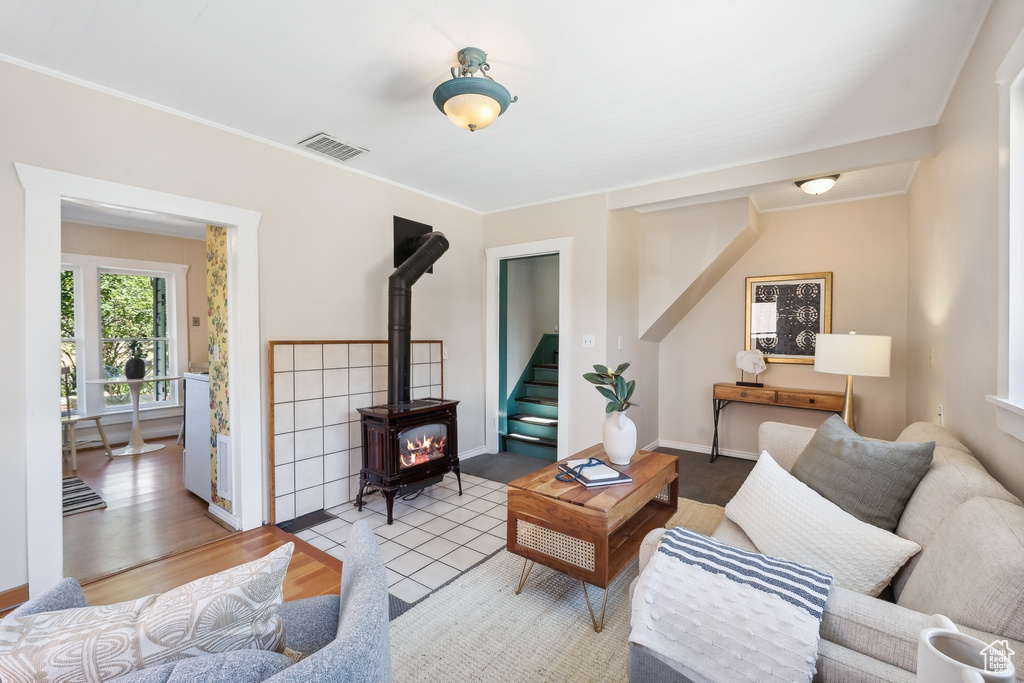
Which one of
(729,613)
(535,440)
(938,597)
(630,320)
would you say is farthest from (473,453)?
(938,597)

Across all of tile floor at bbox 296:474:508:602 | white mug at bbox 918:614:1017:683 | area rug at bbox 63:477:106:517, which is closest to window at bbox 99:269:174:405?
area rug at bbox 63:477:106:517

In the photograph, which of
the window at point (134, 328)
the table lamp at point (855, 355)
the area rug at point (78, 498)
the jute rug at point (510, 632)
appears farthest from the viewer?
the window at point (134, 328)

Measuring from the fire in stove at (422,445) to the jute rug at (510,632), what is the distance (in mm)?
953

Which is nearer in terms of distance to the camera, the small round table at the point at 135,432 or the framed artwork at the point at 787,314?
the framed artwork at the point at 787,314

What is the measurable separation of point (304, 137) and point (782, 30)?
2582mm

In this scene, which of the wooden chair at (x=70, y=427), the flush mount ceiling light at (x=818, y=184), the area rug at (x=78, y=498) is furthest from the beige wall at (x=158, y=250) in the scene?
the flush mount ceiling light at (x=818, y=184)

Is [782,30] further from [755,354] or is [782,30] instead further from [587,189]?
[755,354]

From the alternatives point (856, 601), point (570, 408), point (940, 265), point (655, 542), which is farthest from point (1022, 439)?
point (570, 408)

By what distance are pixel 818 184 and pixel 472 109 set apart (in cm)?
282

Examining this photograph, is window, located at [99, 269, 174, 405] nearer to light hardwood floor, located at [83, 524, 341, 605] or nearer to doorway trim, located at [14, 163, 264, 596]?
doorway trim, located at [14, 163, 264, 596]

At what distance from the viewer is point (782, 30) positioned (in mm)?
1775

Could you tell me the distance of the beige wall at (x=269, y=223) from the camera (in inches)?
78.0

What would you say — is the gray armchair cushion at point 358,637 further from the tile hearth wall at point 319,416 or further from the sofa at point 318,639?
the tile hearth wall at point 319,416

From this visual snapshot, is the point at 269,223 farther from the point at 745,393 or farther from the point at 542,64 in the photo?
the point at 745,393
